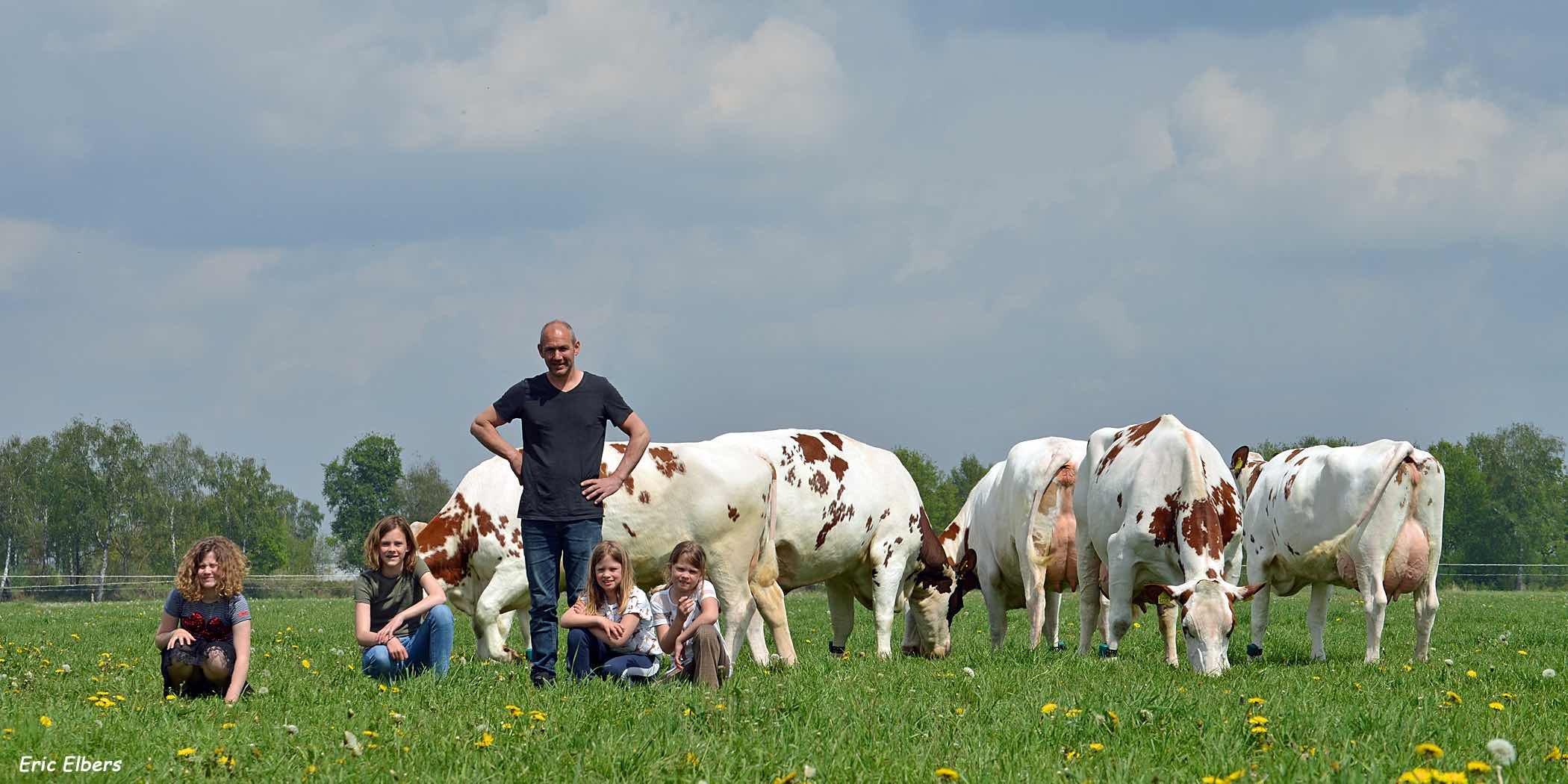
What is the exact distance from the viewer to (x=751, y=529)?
11.0 metres

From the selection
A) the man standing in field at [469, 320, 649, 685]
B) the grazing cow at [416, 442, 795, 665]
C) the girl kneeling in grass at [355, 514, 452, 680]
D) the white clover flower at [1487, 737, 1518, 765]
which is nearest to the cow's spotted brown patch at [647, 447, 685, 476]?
the grazing cow at [416, 442, 795, 665]

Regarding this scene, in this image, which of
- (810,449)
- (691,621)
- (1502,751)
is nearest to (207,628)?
(691,621)

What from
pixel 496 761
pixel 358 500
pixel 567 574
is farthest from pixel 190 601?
pixel 358 500

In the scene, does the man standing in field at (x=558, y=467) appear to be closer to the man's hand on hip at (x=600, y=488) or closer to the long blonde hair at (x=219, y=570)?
the man's hand on hip at (x=600, y=488)

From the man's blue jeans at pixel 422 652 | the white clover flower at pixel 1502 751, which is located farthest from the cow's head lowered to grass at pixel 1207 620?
the man's blue jeans at pixel 422 652

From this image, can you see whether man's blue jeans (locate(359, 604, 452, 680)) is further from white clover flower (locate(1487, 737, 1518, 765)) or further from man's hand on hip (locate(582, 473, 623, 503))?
white clover flower (locate(1487, 737, 1518, 765))

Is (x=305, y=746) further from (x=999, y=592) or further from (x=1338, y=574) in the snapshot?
(x=999, y=592)

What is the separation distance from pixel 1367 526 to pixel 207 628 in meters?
9.76

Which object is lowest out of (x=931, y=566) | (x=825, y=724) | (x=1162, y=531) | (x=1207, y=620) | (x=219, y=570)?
(x=825, y=724)

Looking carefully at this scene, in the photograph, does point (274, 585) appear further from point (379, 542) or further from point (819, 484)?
point (379, 542)

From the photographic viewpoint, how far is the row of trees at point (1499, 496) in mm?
92062

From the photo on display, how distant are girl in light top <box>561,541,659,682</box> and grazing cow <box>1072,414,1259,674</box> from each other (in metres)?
4.14

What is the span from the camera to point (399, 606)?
8555 millimetres

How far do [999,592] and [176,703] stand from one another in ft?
35.0
